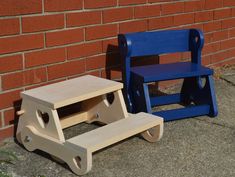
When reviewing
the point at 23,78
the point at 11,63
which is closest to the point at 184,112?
the point at 23,78

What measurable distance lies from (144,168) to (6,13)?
138cm

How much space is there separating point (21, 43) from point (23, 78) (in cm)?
25

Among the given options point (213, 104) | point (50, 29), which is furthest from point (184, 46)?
point (50, 29)

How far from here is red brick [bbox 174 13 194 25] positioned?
179 inches

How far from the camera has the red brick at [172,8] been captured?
14.4 ft

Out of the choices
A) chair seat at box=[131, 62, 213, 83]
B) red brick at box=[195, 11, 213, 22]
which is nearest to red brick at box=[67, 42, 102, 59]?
chair seat at box=[131, 62, 213, 83]

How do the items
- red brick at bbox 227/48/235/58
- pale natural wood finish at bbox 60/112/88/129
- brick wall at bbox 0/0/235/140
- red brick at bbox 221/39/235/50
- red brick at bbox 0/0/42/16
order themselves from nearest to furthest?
red brick at bbox 0/0/42/16 < brick wall at bbox 0/0/235/140 < pale natural wood finish at bbox 60/112/88/129 < red brick at bbox 221/39/235/50 < red brick at bbox 227/48/235/58

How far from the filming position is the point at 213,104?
3744mm

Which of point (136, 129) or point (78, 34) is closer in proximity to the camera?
point (136, 129)

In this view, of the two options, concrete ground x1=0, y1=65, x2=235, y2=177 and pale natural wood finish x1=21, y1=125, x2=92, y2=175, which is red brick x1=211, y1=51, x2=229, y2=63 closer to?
concrete ground x1=0, y1=65, x2=235, y2=177

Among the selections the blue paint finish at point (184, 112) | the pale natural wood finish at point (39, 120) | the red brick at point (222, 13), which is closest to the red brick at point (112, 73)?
the blue paint finish at point (184, 112)

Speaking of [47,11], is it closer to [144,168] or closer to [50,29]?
[50,29]

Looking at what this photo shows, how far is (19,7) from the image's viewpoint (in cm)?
317

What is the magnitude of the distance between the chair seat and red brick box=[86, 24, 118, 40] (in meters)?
0.38
